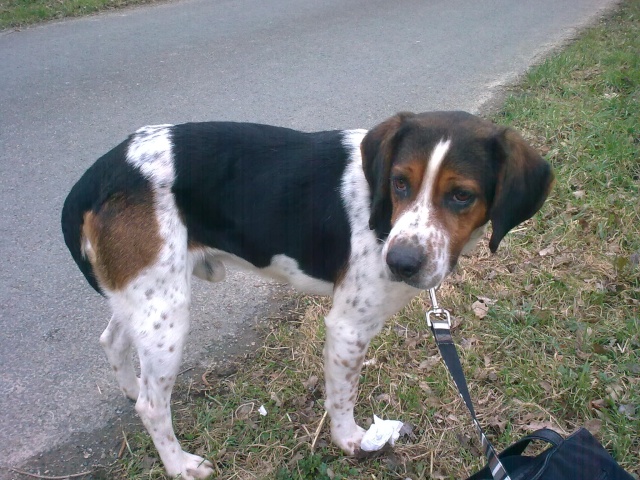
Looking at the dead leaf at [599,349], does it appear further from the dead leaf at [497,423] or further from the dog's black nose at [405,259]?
the dog's black nose at [405,259]

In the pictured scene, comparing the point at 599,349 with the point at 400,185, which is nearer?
the point at 400,185

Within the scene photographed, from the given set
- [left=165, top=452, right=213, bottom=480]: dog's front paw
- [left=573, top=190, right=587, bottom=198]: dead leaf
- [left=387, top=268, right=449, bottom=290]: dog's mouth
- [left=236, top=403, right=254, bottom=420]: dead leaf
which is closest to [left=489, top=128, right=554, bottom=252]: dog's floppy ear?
[left=387, top=268, right=449, bottom=290]: dog's mouth

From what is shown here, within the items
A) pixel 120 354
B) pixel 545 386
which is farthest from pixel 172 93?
pixel 545 386

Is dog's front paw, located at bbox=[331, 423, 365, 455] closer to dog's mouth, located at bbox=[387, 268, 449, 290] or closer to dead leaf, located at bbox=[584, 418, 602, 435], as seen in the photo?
dog's mouth, located at bbox=[387, 268, 449, 290]

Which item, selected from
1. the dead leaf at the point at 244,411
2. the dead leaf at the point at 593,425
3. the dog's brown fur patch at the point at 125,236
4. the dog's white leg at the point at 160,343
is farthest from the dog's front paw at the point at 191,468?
the dead leaf at the point at 593,425

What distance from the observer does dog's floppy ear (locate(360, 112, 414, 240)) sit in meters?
2.70

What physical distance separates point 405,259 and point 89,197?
1.44 meters

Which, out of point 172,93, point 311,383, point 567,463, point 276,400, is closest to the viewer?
point 567,463

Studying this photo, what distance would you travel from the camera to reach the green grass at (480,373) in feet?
10.5

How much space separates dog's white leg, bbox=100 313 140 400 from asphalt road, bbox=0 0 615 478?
152 mm

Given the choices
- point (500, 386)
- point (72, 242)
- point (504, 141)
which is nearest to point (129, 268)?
point (72, 242)

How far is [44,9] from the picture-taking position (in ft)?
33.0

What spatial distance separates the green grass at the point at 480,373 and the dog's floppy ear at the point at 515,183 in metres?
1.22

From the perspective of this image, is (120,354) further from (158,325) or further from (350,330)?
(350,330)
